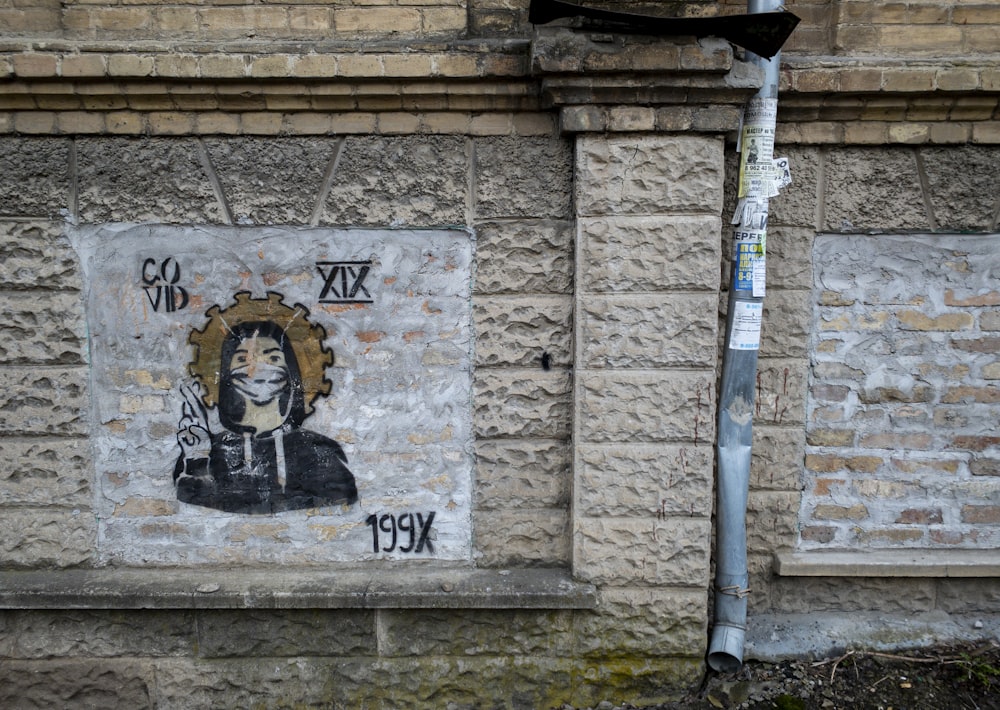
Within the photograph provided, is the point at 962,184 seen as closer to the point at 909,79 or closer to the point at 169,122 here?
the point at 909,79

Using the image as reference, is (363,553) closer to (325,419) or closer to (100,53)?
(325,419)

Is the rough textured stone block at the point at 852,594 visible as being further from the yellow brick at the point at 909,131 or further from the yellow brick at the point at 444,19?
the yellow brick at the point at 444,19

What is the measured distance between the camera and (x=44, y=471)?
9.99ft

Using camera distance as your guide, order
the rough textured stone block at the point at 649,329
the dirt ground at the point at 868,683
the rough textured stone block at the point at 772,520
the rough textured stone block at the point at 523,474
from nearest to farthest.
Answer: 1. the rough textured stone block at the point at 649,329
2. the dirt ground at the point at 868,683
3. the rough textured stone block at the point at 523,474
4. the rough textured stone block at the point at 772,520

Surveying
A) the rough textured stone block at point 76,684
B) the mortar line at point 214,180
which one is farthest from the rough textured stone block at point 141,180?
the rough textured stone block at point 76,684

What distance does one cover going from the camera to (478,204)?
116 inches

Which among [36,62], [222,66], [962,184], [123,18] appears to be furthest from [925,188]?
[36,62]

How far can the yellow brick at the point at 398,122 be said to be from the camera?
2.90m

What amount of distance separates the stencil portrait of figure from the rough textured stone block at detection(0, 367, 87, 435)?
1.43 ft

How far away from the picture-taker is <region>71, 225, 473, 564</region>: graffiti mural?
2.99m

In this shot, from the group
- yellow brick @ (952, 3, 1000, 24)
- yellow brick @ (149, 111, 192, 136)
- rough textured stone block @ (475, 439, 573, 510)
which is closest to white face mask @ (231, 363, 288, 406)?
rough textured stone block @ (475, 439, 573, 510)

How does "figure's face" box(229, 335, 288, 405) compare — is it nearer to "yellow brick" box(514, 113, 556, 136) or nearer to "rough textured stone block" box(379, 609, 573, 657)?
"rough textured stone block" box(379, 609, 573, 657)

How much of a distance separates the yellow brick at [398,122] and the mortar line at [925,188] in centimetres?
209

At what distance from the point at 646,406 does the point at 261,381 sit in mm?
1612
